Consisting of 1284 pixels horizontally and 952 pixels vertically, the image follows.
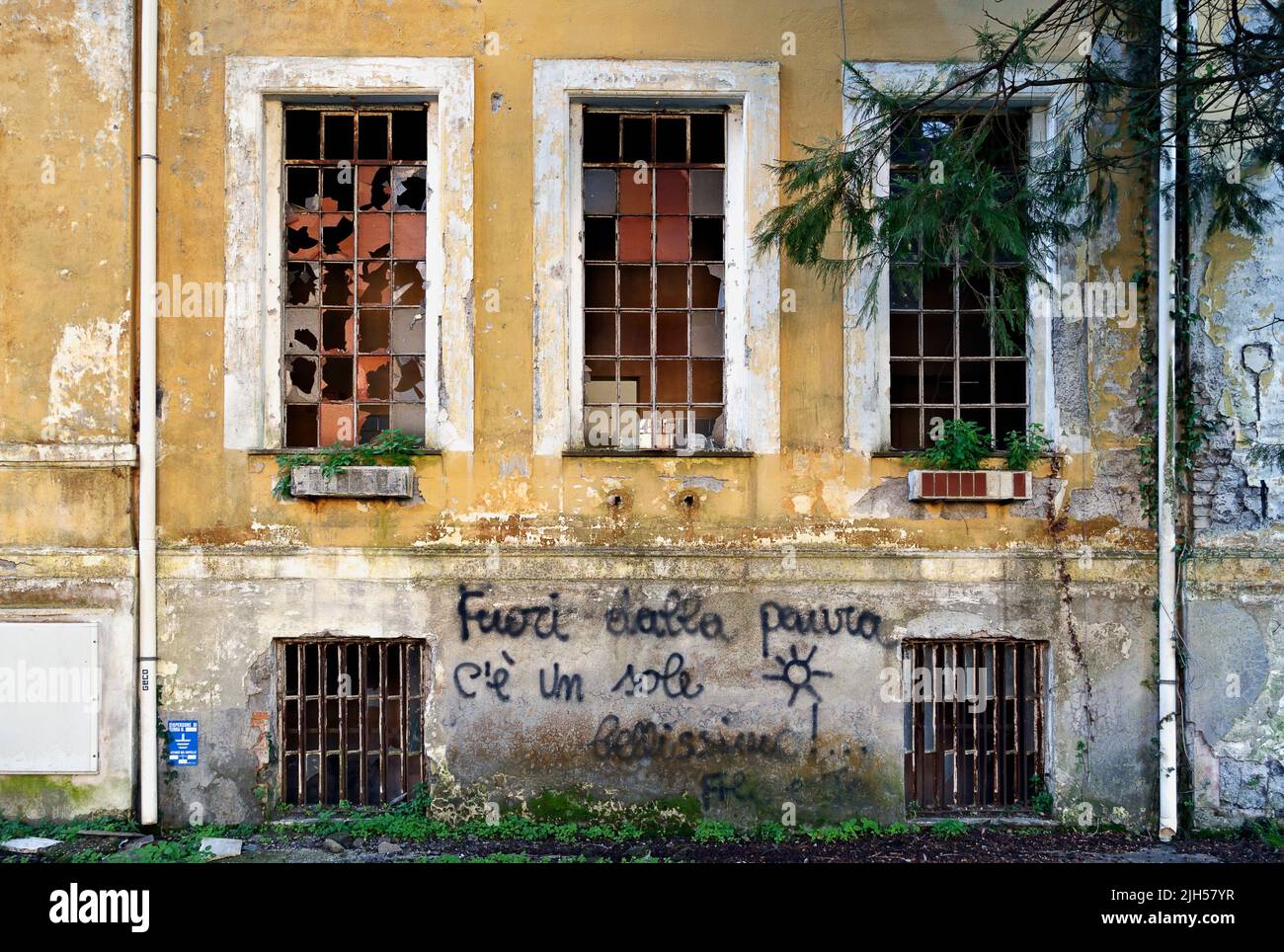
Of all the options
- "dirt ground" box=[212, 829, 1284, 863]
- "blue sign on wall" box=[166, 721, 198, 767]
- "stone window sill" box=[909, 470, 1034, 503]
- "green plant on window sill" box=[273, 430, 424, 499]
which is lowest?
"dirt ground" box=[212, 829, 1284, 863]

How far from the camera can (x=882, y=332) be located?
6.45 meters

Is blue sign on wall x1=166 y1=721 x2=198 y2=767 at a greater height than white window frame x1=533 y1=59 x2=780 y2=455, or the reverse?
white window frame x1=533 y1=59 x2=780 y2=455

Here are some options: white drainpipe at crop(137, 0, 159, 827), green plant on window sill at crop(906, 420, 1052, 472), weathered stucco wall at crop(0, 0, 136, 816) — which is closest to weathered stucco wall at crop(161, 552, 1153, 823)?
white drainpipe at crop(137, 0, 159, 827)

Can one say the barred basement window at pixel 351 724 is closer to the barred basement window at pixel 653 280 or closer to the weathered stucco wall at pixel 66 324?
the weathered stucco wall at pixel 66 324

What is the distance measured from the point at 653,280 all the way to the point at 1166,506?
3.82m

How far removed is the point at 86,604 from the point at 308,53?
4.02m

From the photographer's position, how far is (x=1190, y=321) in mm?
6250

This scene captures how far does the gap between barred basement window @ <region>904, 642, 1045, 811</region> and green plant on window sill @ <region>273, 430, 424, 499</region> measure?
372cm

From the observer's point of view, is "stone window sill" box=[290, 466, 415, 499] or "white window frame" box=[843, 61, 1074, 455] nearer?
"stone window sill" box=[290, 466, 415, 499]

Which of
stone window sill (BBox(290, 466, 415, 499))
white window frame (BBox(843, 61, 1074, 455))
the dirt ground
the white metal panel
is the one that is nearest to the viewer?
the dirt ground

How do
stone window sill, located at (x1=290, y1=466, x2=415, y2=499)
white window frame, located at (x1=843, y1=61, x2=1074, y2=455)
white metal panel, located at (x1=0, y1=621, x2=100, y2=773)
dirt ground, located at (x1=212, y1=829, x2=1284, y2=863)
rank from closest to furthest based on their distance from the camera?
dirt ground, located at (x1=212, y1=829, x2=1284, y2=863), white metal panel, located at (x1=0, y1=621, x2=100, y2=773), stone window sill, located at (x1=290, y1=466, x2=415, y2=499), white window frame, located at (x1=843, y1=61, x2=1074, y2=455)

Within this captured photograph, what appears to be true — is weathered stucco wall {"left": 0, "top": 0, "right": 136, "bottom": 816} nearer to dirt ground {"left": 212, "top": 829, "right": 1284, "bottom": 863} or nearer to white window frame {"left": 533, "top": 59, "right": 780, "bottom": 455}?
dirt ground {"left": 212, "top": 829, "right": 1284, "bottom": 863}

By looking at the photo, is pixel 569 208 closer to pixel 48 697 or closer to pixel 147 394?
pixel 147 394

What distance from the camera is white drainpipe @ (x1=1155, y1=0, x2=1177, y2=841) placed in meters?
6.17
